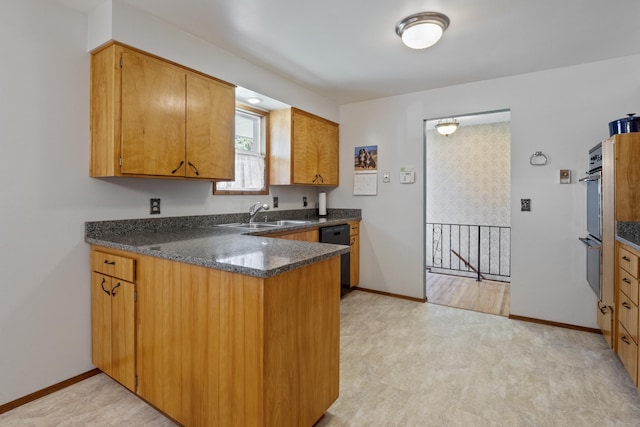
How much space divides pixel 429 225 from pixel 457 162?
4.07 feet

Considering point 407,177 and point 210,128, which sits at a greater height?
point 210,128

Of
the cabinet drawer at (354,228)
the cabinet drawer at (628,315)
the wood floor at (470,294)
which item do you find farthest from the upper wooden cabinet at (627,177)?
the cabinet drawer at (354,228)

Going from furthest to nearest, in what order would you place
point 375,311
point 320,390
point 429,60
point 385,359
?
point 375,311 → point 429,60 → point 385,359 → point 320,390

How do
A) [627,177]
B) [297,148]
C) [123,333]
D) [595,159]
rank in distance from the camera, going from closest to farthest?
[123,333] → [627,177] → [595,159] → [297,148]

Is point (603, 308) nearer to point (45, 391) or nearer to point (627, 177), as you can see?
point (627, 177)

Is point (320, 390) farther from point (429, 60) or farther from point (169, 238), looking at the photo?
point (429, 60)

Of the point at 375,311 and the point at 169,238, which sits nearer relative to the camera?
the point at 169,238

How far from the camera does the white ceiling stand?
2.09 meters

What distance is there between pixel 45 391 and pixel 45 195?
1194 mm

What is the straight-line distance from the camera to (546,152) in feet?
10.2

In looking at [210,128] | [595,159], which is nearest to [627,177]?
[595,159]

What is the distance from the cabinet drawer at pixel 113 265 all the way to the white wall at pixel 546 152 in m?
2.94

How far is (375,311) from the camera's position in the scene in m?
3.44

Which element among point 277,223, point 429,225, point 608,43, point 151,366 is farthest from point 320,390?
point 429,225
